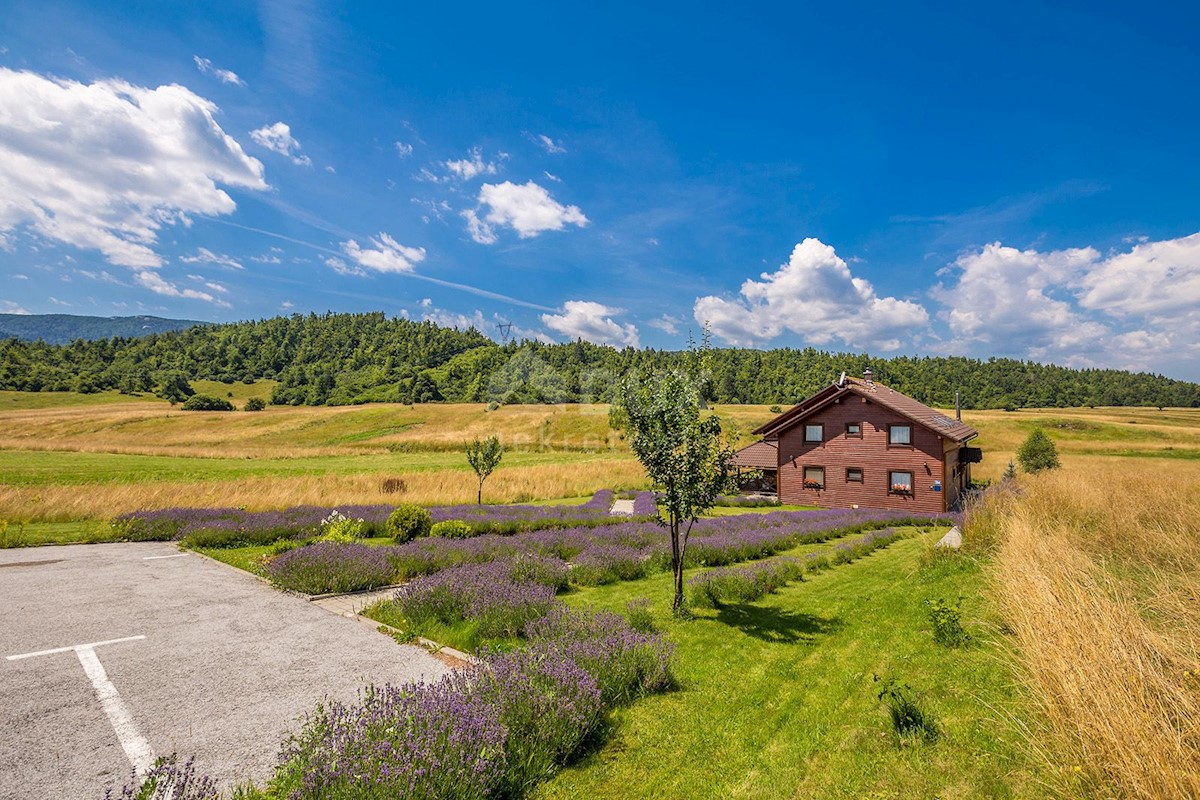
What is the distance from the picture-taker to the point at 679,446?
10.5 m

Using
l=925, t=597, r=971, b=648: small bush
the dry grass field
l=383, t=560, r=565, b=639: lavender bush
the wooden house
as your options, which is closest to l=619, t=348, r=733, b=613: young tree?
the dry grass field

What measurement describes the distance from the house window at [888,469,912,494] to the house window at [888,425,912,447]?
192cm

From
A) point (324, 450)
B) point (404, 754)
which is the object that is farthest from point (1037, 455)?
point (324, 450)

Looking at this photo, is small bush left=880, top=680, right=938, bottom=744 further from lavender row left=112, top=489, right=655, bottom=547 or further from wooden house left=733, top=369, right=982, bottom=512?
wooden house left=733, top=369, right=982, bottom=512

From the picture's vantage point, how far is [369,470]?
4550cm

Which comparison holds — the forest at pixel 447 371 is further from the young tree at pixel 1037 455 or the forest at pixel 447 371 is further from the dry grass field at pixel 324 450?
the young tree at pixel 1037 455

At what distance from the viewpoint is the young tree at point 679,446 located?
10430 millimetres

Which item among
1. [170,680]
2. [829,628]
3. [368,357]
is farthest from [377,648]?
[368,357]

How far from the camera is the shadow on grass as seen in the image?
976 cm

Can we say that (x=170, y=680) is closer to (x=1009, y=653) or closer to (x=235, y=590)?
(x=235, y=590)

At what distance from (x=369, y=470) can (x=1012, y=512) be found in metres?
45.2

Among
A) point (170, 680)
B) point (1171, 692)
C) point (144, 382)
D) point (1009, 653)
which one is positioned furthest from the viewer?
point (144, 382)

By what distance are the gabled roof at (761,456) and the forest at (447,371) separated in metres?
61.0

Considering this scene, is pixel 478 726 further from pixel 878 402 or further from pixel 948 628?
pixel 878 402
